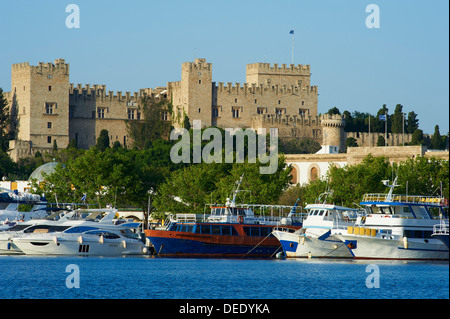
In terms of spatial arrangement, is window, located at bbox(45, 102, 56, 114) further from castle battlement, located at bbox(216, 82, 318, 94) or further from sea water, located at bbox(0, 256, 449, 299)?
sea water, located at bbox(0, 256, 449, 299)

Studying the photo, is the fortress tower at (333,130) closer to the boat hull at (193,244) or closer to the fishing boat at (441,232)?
the boat hull at (193,244)

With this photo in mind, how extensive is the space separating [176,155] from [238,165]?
27972mm

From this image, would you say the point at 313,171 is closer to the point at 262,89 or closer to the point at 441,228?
the point at 262,89

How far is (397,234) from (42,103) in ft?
242

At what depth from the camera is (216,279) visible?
48281mm

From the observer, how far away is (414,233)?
57.3 metres

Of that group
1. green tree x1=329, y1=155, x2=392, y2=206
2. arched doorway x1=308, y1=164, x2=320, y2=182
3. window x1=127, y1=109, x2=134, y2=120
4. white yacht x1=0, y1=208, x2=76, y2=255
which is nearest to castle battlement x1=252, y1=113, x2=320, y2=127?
window x1=127, y1=109, x2=134, y2=120

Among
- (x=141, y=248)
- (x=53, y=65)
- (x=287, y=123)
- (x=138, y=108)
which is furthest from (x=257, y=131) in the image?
(x=141, y=248)

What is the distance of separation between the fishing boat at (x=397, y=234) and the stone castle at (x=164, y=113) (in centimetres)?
6603

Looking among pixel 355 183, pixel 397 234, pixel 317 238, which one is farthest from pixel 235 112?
pixel 397 234

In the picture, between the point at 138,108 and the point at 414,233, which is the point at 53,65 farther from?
the point at 414,233

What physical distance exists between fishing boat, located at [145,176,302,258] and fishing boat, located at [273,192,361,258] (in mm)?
2037

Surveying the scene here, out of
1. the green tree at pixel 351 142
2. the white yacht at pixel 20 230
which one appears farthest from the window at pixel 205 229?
the green tree at pixel 351 142

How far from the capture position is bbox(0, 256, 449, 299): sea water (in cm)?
4344
